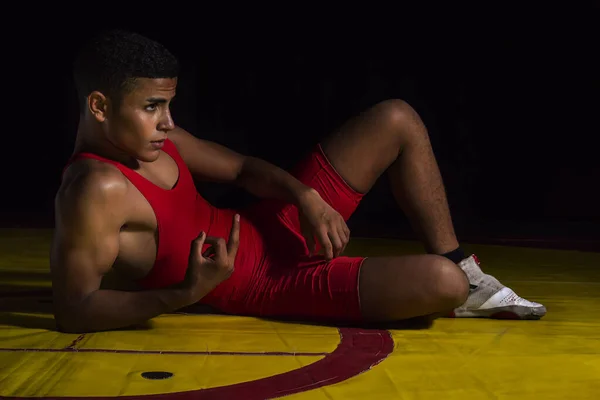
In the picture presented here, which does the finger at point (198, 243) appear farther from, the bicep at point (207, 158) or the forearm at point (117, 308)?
the bicep at point (207, 158)

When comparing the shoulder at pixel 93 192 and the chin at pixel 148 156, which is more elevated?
the chin at pixel 148 156

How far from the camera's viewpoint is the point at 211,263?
216 cm

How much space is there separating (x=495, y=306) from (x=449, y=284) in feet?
0.86

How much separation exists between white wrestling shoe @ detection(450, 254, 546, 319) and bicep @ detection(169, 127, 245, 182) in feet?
2.25

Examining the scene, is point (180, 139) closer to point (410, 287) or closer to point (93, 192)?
point (93, 192)

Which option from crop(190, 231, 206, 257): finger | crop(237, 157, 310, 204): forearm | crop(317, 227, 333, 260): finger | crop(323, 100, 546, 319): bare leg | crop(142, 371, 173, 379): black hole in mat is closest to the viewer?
crop(142, 371, 173, 379): black hole in mat

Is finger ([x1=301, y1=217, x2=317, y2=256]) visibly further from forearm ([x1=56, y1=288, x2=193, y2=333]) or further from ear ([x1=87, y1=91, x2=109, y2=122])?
ear ([x1=87, y1=91, x2=109, y2=122])

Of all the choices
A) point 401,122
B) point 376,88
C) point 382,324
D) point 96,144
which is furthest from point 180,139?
point 376,88

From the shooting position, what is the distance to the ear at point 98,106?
2.28 metres

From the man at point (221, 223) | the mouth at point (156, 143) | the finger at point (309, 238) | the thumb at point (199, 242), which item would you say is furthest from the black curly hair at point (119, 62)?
the finger at point (309, 238)

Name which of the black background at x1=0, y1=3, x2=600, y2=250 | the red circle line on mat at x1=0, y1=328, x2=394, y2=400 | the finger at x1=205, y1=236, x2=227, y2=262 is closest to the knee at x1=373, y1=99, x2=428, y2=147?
the red circle line on mat at x1=0, y1=328, x2=394, y2=400

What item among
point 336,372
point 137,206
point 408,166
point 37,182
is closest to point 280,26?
point 37,182

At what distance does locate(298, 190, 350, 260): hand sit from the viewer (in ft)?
7.74

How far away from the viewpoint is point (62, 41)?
5.37 meters
